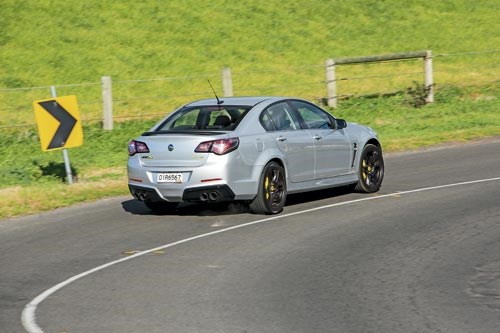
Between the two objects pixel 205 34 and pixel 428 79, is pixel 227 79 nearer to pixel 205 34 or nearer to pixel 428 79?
pixel 428 79

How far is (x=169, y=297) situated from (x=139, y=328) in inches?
42.4

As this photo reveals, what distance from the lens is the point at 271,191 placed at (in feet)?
44.7

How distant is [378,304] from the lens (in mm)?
8719

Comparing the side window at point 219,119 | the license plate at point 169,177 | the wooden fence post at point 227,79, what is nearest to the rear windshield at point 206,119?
the side window at point 219,119

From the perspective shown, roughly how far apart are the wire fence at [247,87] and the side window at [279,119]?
45.6 ft

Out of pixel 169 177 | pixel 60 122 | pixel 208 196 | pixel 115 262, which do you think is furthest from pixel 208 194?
pixel 60 122

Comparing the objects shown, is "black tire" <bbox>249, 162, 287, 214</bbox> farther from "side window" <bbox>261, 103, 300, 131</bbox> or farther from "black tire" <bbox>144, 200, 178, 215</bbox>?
"black tire" <bbox>144, 200, 178, 215</bbox>

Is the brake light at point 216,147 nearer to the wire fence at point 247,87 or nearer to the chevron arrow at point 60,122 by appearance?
the chevron arrow at point 60,122

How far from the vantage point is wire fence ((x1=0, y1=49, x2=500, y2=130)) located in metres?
30.2

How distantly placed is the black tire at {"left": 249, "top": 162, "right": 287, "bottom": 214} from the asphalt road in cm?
18

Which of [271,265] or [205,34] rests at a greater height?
[205,34]

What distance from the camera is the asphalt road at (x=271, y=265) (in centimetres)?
838

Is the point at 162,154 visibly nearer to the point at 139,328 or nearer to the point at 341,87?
the point at 139,328

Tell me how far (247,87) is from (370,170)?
19.1 meters
